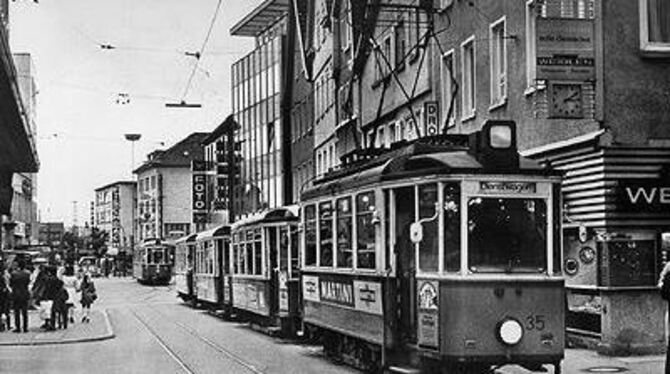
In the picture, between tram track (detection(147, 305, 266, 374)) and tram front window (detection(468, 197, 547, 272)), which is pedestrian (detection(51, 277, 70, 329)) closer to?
tram track (detection(147, 305, 266, 374))

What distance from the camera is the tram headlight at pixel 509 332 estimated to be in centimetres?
1388

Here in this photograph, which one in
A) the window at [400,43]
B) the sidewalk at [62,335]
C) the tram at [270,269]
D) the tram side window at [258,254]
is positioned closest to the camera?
the tram at [270,269]

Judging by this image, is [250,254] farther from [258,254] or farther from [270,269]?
[270,269]

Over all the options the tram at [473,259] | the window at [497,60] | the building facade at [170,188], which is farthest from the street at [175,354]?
the building facade at [170,188]

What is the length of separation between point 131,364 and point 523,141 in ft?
29.3

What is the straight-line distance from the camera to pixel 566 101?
19.7 m

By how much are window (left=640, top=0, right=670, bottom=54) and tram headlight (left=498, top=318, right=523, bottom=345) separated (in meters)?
8.11

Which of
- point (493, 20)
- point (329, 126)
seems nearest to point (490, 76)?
point (493, 20)

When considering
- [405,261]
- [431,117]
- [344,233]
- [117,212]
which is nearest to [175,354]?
[344,233]

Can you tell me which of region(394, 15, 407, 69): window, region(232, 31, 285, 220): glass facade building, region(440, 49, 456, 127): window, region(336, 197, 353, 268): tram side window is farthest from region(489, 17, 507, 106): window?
region(232, 31, 285, 220): glass facade building

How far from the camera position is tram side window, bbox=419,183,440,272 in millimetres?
14234

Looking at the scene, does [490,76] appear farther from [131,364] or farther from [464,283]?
[464,283]

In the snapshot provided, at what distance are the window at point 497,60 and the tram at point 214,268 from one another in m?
11.1

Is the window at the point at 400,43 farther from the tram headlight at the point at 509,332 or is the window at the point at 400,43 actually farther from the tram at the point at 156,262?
the tram at the point at 156,262
